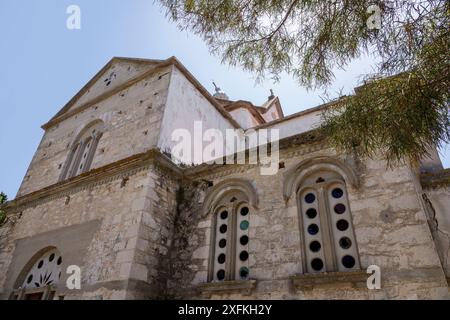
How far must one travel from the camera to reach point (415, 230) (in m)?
4.21

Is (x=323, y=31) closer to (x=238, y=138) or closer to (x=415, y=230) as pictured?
(x=415, y=230)

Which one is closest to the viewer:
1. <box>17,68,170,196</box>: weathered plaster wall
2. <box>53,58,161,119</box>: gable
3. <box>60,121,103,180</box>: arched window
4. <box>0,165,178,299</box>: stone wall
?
<box>0,165,178,299</box>: stone wall

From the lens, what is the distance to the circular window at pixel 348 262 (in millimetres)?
4598

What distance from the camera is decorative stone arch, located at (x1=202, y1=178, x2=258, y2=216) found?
6143 millimetres

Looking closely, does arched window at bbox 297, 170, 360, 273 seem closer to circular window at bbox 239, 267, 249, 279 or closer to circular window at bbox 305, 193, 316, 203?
circular window at bbox 305, 193, 316, 203

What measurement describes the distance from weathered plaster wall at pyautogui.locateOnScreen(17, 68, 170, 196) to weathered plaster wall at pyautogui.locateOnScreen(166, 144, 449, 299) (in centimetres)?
280

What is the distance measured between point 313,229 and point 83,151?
7.31m

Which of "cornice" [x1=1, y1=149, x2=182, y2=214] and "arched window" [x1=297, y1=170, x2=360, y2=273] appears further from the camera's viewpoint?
"cornice" [x1=1, y1=149, x2=182, y2=214]

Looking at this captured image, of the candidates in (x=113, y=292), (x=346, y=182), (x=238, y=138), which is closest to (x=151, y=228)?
(x=113, y=292)

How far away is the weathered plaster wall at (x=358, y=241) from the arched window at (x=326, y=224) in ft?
0.58

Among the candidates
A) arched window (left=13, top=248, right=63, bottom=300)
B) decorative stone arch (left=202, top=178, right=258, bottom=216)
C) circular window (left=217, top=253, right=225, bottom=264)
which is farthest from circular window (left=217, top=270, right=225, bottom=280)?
arched window (left=13, top=248, right=63, bottom=300)

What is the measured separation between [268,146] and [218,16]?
2893mm

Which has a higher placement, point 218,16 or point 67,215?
point 218,16
